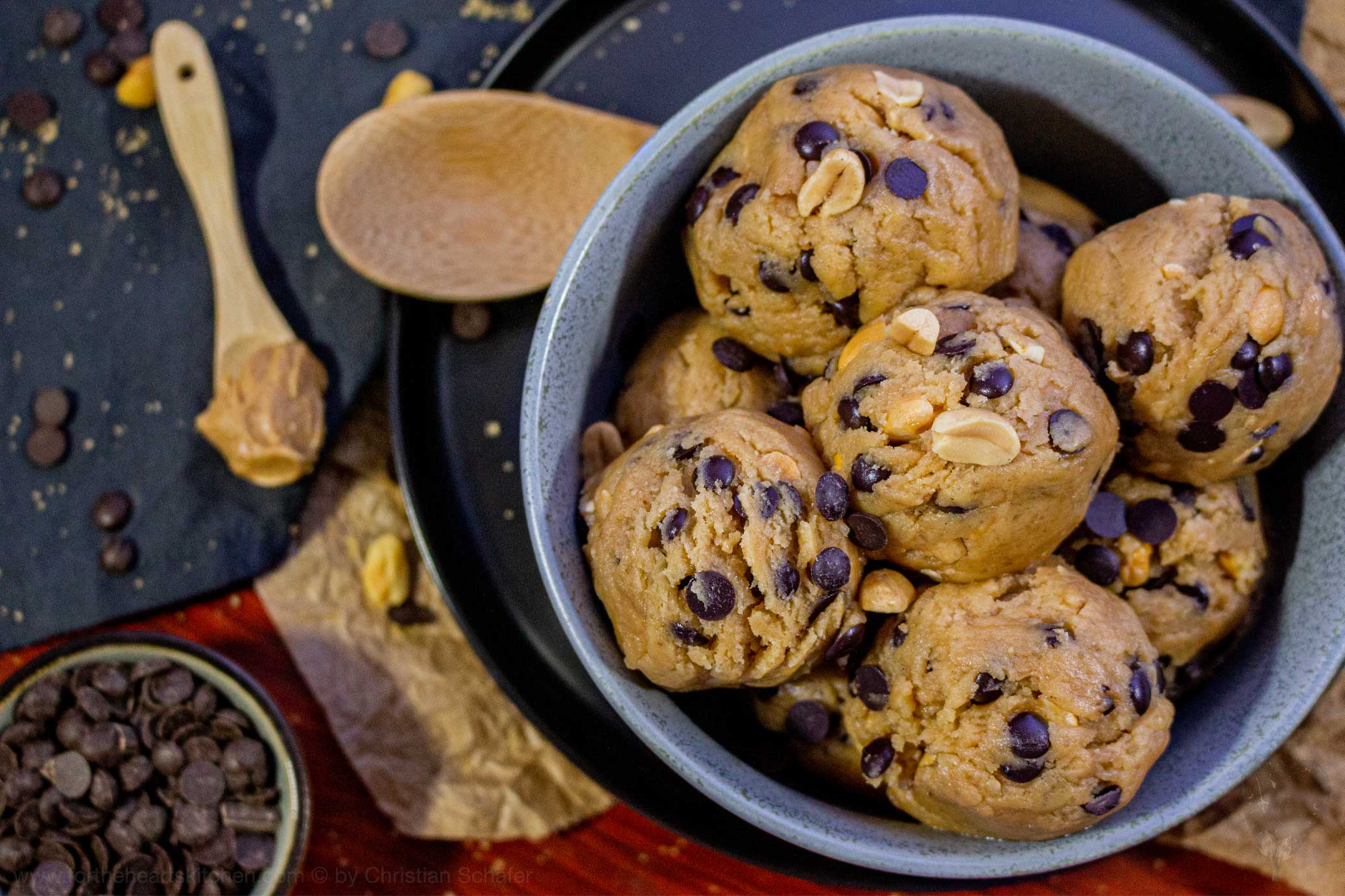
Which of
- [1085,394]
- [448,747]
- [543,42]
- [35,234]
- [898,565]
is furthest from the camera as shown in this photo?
[35,234]

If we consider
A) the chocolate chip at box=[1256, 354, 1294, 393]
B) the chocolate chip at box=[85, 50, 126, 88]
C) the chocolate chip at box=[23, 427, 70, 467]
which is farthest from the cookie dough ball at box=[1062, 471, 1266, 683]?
the chocolate chip at box=[85, 50, 126, 88]

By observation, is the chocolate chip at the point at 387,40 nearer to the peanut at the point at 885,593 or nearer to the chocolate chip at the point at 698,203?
the chocolate chip at the point at 698,203

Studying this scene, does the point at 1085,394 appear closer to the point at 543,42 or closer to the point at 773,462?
the point at 773,462

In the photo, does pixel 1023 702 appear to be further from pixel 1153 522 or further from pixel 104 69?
pixel 104 69

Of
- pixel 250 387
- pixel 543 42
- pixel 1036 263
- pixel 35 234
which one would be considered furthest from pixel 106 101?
pixel 1036 263

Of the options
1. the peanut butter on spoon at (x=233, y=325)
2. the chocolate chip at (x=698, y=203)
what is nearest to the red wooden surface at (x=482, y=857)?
the peanut butter on spoon at (x=233, y=325)

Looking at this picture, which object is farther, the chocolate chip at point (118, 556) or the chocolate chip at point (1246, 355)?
the chocolate chip at point (118, 556)

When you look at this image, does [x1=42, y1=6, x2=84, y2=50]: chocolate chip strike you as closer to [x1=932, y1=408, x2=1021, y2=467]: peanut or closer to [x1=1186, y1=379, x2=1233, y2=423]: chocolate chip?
[x1=932, y1=408, x2=1021, y2=467]: peanut
